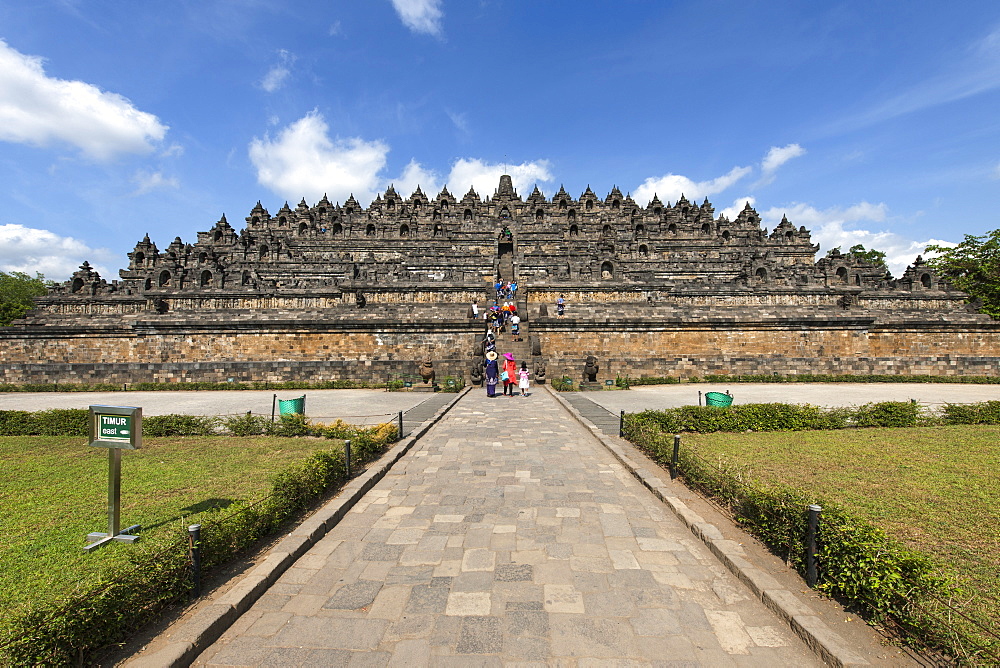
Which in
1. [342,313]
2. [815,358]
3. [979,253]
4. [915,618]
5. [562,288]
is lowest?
[915,618]

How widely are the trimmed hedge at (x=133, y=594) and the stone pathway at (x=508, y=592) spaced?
1.91 ft

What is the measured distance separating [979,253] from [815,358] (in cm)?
2858

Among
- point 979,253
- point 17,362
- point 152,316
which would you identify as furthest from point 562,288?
point 979,253

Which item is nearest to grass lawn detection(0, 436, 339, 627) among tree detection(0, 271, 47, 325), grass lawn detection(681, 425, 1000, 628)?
grass lawn detection(681, 425, 1000, 628)

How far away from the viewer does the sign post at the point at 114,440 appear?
4516 millimetres

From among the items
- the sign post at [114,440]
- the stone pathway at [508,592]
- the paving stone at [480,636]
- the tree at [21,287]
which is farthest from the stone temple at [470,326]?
the tree at [21,287]

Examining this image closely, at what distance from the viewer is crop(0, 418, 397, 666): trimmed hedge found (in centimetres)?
257

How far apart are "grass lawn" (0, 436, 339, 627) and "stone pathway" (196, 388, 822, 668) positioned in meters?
1.44

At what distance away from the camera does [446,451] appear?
8.67 meters

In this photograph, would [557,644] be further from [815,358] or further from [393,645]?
[815,358]

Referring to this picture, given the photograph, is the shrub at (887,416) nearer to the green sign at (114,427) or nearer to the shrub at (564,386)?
the shrub at (564,386)

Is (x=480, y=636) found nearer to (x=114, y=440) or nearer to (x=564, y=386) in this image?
(x=114, y=440)

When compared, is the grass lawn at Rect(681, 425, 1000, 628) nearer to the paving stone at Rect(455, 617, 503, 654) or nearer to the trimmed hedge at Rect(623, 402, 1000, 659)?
the trimmed hedge at Rect(623, 402, 1000, 659)

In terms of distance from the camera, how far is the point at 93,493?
6.08m
